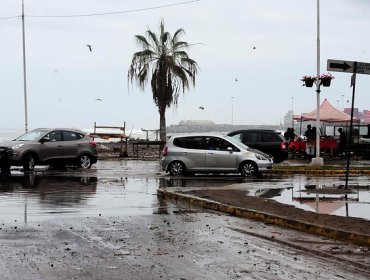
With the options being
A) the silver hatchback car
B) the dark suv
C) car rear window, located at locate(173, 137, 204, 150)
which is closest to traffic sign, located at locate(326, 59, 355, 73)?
the silver hatchback car

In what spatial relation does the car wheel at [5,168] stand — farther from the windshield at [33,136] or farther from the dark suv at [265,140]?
the dark suv at [265,140]

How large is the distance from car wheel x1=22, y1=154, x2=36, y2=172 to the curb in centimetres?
1075

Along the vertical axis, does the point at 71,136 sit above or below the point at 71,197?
above

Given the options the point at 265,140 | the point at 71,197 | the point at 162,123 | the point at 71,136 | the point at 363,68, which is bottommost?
the point at 71,197

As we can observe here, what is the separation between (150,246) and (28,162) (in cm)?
1785

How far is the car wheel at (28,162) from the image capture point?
25797 millimetres

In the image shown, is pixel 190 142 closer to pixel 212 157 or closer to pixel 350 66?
pixel 212 157

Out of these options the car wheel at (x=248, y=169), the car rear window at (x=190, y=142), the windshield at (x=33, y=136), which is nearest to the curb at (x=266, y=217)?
the car rear window at (x=190, y=142)

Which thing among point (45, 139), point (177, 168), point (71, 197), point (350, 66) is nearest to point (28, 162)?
point (45, 139)

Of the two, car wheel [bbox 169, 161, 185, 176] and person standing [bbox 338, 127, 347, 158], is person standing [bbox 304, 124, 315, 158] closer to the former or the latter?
person standing [bbox 338, 127, 347, 158]

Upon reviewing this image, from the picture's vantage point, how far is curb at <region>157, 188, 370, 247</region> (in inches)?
387

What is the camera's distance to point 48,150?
26.6m

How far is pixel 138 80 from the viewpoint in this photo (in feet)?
139

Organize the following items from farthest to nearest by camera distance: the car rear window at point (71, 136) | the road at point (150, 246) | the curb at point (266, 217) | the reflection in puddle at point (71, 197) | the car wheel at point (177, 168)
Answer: the car rear window at point (71, 136), the car wheel at point (177, 168), the reflection in puddle at point (71, 197), the curb at point (266, 217), the road at point (150, 246)
